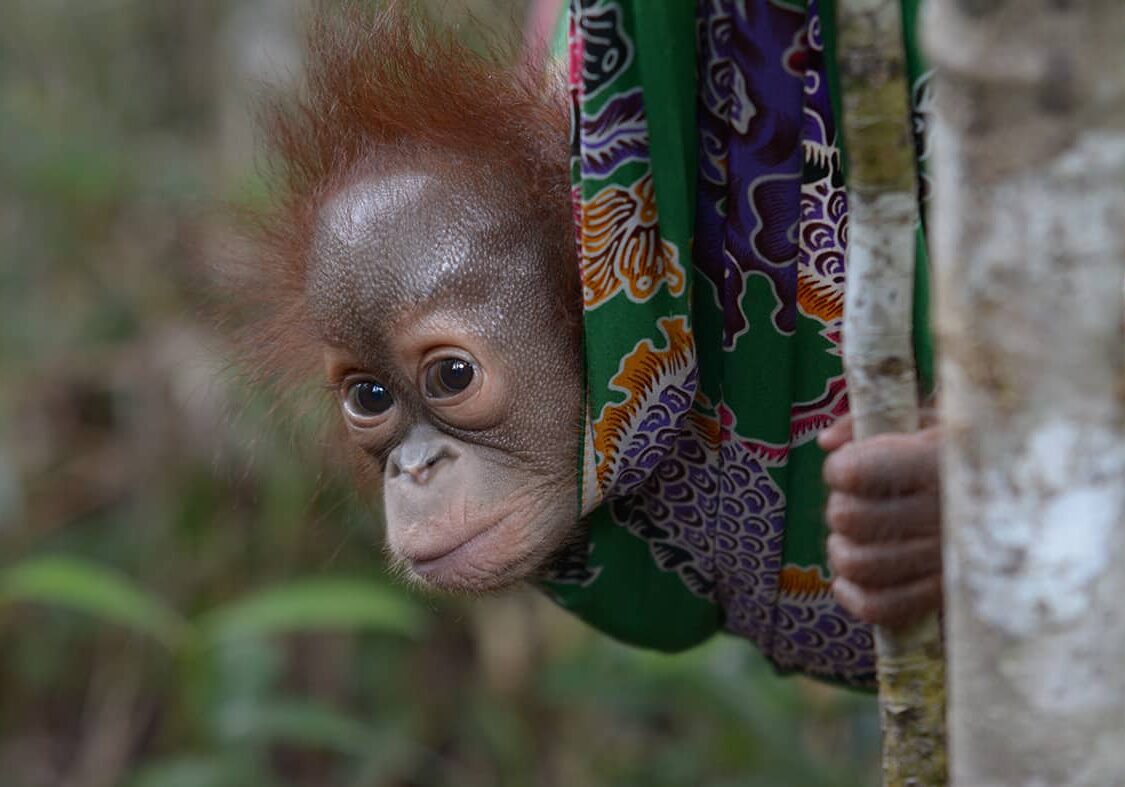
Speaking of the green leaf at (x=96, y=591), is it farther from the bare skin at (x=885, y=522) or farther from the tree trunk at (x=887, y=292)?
the tree trunk at (x=887, y=292)

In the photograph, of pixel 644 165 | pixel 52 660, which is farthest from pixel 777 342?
pixel 52 660

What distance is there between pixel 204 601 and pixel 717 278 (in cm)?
220

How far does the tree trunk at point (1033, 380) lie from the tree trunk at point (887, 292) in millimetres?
96

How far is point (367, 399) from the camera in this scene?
1.58 metres

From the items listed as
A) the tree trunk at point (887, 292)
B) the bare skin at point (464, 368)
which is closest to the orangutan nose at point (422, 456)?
the bare skin at point (464, 368)

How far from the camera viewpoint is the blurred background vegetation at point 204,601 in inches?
107

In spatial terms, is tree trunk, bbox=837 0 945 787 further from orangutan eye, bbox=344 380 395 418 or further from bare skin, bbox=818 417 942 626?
orangutan eye, bbox=344 380 395 418

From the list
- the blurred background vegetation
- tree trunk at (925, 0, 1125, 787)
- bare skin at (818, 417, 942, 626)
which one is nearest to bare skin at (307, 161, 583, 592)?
bare skin at (818, 417, 942, 626)

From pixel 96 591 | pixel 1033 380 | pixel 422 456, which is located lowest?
pixel 96 591

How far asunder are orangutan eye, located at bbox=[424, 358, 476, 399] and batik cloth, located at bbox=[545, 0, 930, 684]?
14 cm

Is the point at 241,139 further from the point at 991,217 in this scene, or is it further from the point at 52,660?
the point at 991,217

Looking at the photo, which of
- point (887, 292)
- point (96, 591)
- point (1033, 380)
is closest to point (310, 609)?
point (96, 591)

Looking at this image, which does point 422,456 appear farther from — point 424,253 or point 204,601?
point 204,601

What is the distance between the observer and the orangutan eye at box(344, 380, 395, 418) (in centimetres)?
157
